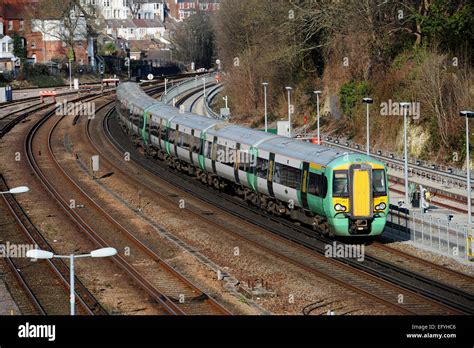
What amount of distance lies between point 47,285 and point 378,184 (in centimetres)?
1033

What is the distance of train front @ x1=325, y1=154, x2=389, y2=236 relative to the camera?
2783 cm

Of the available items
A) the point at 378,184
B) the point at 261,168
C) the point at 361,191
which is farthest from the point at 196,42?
the point at 361,191

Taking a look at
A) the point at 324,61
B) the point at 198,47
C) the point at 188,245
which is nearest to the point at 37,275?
the point at 188,245

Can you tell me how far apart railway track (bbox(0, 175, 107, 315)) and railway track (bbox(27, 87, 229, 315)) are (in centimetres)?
163

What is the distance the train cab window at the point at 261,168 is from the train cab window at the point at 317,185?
12.1ft

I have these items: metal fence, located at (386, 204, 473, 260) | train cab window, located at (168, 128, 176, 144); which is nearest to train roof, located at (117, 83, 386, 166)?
train cab window, located at (168, 128, 176, 144)

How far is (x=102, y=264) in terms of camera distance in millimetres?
28109

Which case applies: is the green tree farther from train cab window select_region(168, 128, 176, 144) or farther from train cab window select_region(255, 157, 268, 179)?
train cab window select_region(255, 157, 268, 179)

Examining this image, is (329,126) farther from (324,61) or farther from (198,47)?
(198,47)

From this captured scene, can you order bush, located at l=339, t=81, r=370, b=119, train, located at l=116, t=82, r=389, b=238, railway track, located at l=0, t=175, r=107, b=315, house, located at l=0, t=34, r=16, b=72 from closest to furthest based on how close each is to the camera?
railway track, located at l=0, t=175, r=107, b=315 → train, located at l=116, t=82, r=389, b=238 → bush, located at l=339, t=81, r=370, b=119 → house, located at l=0, t=34, r=16, b=72

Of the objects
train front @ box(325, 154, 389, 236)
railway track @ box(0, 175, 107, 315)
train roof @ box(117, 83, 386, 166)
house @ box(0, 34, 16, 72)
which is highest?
house @ box(0, 34, 16, 72)

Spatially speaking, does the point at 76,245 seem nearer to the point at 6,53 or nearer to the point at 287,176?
the point at 287,176

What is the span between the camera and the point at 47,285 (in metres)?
25.8
